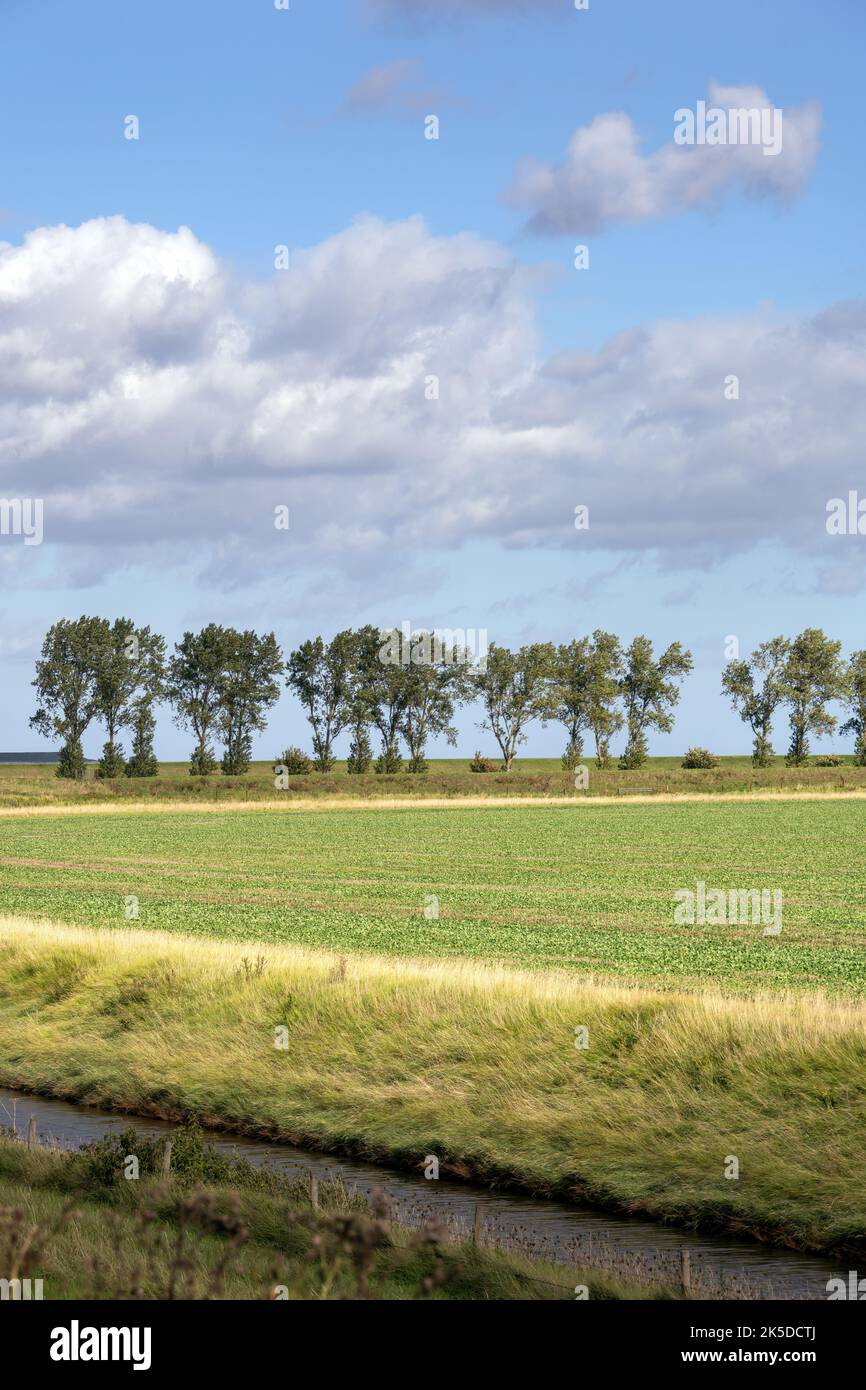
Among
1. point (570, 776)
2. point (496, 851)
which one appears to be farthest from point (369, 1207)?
point (570, 776)

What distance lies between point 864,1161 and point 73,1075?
591 inches

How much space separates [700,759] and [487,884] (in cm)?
13312

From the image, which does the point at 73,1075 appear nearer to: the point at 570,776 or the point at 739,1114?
the point at 739,1114

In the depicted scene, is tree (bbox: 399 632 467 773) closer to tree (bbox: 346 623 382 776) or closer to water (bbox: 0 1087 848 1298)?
tree (bbox: 346 623 382 776)

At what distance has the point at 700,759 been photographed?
18512 cm

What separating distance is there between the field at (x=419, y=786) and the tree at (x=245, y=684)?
23.2 meters

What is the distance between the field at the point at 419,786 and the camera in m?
135

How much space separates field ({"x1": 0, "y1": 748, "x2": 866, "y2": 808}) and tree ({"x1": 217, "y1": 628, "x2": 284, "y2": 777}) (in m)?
23.2

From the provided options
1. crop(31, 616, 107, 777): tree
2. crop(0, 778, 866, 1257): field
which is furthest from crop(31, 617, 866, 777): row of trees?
crop(0, 778, 866, 1257): field

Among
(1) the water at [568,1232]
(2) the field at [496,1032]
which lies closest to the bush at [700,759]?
(2) the field at [496,1032]

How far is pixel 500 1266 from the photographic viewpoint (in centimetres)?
1442
